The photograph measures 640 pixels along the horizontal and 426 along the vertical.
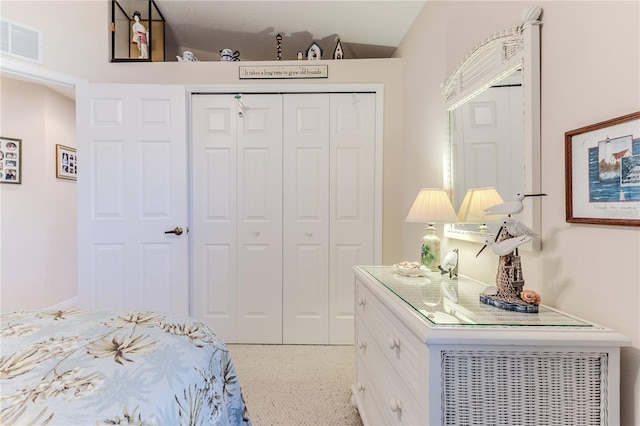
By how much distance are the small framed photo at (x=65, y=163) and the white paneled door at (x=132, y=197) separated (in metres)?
1.15

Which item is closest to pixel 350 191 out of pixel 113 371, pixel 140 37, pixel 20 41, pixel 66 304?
pixel 113 371

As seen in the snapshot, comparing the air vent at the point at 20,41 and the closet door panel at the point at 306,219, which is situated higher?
the air vent at the point at 20,41

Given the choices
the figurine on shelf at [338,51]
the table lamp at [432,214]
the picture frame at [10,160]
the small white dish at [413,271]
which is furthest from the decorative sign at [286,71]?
the picture frame at [10,160]

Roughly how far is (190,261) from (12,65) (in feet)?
6.03

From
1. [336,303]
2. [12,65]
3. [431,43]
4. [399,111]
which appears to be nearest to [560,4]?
[431,43]

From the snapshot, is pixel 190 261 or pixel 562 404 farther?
pixel 190 261

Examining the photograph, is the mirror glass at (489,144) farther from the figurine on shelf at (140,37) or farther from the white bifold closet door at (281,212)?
the figurine on shelf at (140,37)

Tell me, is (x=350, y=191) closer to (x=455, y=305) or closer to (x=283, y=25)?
(x=283, y=25)

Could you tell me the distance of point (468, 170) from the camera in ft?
4.98

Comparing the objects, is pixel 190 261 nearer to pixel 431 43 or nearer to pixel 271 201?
pixel 271 201

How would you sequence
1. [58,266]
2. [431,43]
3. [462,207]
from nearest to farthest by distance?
[462,207] → [431,43] → [58,266]

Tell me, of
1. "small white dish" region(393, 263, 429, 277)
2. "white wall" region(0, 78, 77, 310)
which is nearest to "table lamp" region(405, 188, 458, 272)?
"small white dish" region(393, 263, 429, 277)

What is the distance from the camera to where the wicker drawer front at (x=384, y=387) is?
36.6 inches

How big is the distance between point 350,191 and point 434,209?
113cm
